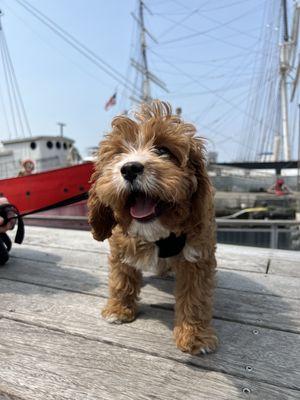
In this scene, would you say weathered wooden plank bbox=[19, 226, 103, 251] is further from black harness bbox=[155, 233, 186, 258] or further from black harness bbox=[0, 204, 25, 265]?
black harness bbox=[155, 233, 186, 258]

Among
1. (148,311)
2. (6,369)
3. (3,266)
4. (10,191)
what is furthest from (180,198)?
(10,191)

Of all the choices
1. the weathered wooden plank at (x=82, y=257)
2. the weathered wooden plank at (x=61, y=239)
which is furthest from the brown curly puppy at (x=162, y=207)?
the weathered wooden plank at (x=61, y=239)

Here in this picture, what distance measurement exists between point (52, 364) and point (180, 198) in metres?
0.91

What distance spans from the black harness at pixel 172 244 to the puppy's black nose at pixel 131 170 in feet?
1.43

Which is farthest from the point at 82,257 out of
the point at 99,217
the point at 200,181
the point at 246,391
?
the point at 246,391

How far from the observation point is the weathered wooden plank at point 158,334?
1.59 meters

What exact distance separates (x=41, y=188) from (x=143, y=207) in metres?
2.40

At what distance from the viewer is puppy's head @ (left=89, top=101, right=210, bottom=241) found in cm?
155

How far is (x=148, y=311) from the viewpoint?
7.18 ft

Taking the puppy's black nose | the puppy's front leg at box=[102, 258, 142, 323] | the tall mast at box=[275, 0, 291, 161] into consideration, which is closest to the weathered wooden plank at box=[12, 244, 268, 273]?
the puppy's front leg at box=[102, 258, 142, 323]

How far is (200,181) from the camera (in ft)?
5.60

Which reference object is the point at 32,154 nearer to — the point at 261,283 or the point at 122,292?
the point at 261,283

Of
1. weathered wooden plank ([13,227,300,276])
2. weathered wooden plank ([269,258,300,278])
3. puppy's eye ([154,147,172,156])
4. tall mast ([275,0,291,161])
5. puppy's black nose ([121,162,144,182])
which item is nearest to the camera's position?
puppy's black nose ([121,162,144,182])

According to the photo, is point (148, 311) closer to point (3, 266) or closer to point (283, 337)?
point (283, 337)
